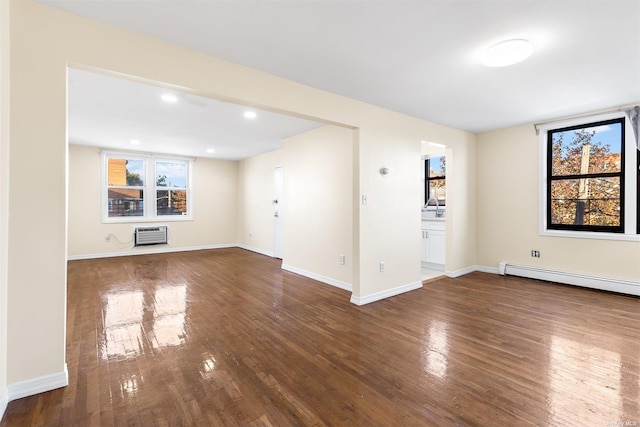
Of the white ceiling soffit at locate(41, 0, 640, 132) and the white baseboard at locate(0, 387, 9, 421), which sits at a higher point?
the white ceiling soffit at locate(41, 0, 640, 132)

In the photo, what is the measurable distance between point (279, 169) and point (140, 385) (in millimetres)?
5060

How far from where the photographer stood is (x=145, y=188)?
7.10 meters

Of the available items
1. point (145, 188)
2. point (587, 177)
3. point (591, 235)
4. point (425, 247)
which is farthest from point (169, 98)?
point (591, 235)

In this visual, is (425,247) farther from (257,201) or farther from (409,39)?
(257,201)

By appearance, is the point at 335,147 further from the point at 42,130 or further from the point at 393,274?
the point at 42,130

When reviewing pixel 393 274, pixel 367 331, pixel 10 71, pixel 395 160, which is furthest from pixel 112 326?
pixel 395 160

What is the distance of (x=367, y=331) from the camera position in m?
2.79

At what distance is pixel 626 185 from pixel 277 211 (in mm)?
5757

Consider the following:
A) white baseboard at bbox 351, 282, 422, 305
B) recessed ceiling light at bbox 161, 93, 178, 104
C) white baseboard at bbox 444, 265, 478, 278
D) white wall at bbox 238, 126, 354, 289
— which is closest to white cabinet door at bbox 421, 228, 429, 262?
white baseboard at bbox 444, 265, 478, 278

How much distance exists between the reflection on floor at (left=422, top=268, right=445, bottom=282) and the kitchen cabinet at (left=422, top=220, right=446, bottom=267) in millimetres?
155

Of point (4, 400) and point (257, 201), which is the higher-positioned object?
point (257, 201)

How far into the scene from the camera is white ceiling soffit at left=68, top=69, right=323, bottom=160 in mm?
3174

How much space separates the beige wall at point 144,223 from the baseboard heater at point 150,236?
13cm

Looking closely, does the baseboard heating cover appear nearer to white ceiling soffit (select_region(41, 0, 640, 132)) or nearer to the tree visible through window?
the tree visible through window
